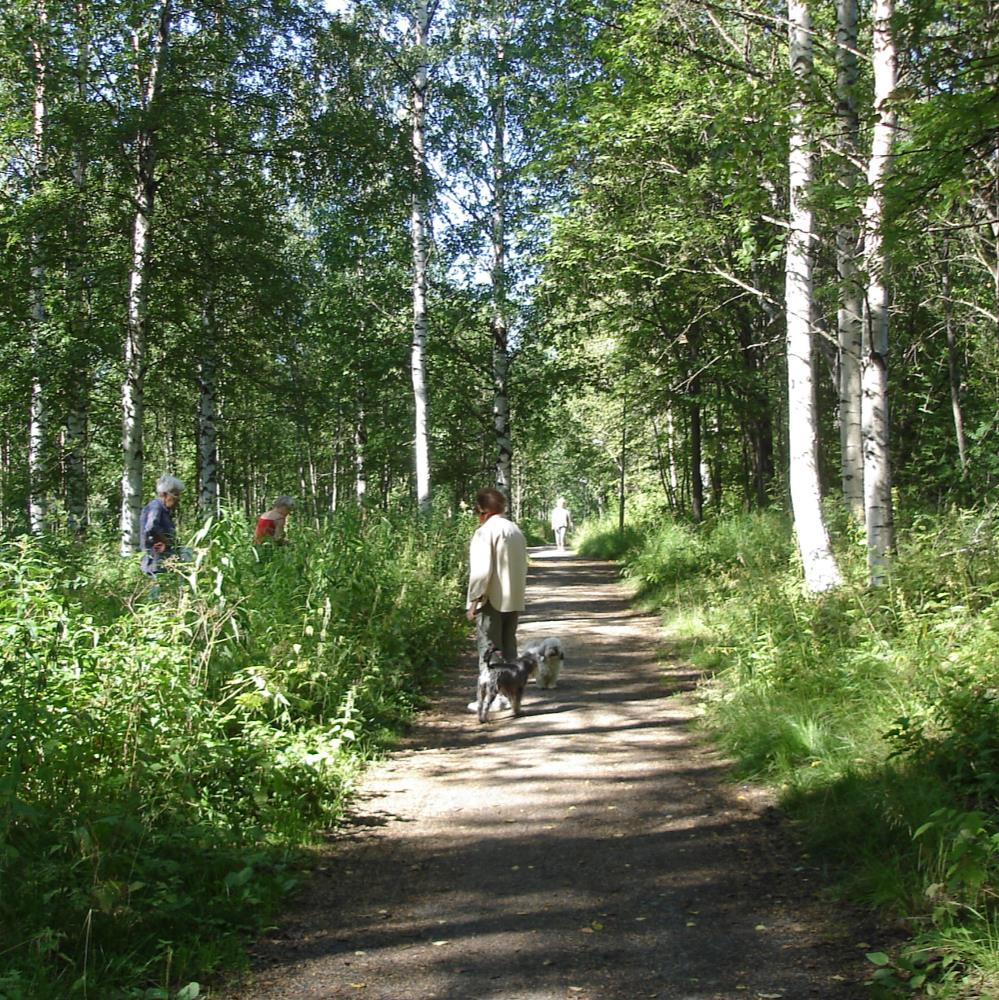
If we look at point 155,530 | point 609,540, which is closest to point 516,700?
point 155,530

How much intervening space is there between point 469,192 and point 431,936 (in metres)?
20.1

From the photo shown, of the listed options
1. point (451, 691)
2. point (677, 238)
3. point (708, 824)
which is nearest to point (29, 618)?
point (708, 824)

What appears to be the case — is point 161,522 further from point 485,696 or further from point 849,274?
point 849,274

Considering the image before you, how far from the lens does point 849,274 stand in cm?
899

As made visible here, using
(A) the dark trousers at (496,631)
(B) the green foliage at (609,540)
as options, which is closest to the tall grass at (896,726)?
(A) the dark trousers at (496,631)

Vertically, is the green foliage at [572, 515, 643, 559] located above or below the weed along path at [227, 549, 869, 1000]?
above

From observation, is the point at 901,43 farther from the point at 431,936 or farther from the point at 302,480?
the point at 302,480

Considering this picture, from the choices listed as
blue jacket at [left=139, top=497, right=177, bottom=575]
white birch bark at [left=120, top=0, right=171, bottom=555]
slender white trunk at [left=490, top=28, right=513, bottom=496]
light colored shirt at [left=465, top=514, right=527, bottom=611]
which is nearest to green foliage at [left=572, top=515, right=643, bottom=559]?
slender white trunk at [left=490, top=28, right=513, bottom=496]

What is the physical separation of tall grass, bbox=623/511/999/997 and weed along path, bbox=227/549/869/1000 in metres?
0.27

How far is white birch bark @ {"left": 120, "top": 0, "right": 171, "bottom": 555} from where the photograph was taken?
13.2 metres

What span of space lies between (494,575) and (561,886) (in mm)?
4042

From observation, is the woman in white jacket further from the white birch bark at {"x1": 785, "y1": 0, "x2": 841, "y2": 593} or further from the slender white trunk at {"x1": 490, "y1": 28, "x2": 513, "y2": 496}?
the slender white trunk at {"x1": 490, "y1": 28, "x2": 513, "y2": 496}

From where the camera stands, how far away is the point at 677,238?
48.6 feet

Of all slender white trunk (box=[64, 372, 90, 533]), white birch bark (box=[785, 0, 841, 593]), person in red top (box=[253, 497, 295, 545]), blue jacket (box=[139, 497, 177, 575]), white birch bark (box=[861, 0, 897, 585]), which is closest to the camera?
white birch bark (box=[861, 0, 897, 585])
